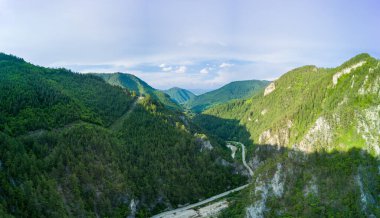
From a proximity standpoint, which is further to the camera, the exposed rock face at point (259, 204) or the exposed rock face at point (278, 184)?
the exposed rock face at point (278, 184)

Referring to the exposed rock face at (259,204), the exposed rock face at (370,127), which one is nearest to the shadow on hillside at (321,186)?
the exposed rock face at (259,204)

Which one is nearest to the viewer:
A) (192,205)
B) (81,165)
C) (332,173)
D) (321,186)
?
(321,186)

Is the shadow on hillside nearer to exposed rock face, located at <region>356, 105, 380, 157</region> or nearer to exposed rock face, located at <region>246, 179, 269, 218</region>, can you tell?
exposed rock face, located at <region>246, 179, 269, 218</region>

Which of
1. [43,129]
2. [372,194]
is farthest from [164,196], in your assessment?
[372,194]

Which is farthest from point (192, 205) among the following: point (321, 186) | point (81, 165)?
point (321, 186)

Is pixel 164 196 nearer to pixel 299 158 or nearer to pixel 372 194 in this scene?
pixel 299 158

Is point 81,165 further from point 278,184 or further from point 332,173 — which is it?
point 332,173

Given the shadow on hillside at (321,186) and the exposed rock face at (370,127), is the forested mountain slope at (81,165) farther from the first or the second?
the exposed rock face at (370,127)

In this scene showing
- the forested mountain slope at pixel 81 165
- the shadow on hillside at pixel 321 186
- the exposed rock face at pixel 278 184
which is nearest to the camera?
the forested mountain slope at pixel 81 165

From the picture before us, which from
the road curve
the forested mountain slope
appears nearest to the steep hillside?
the road curve
